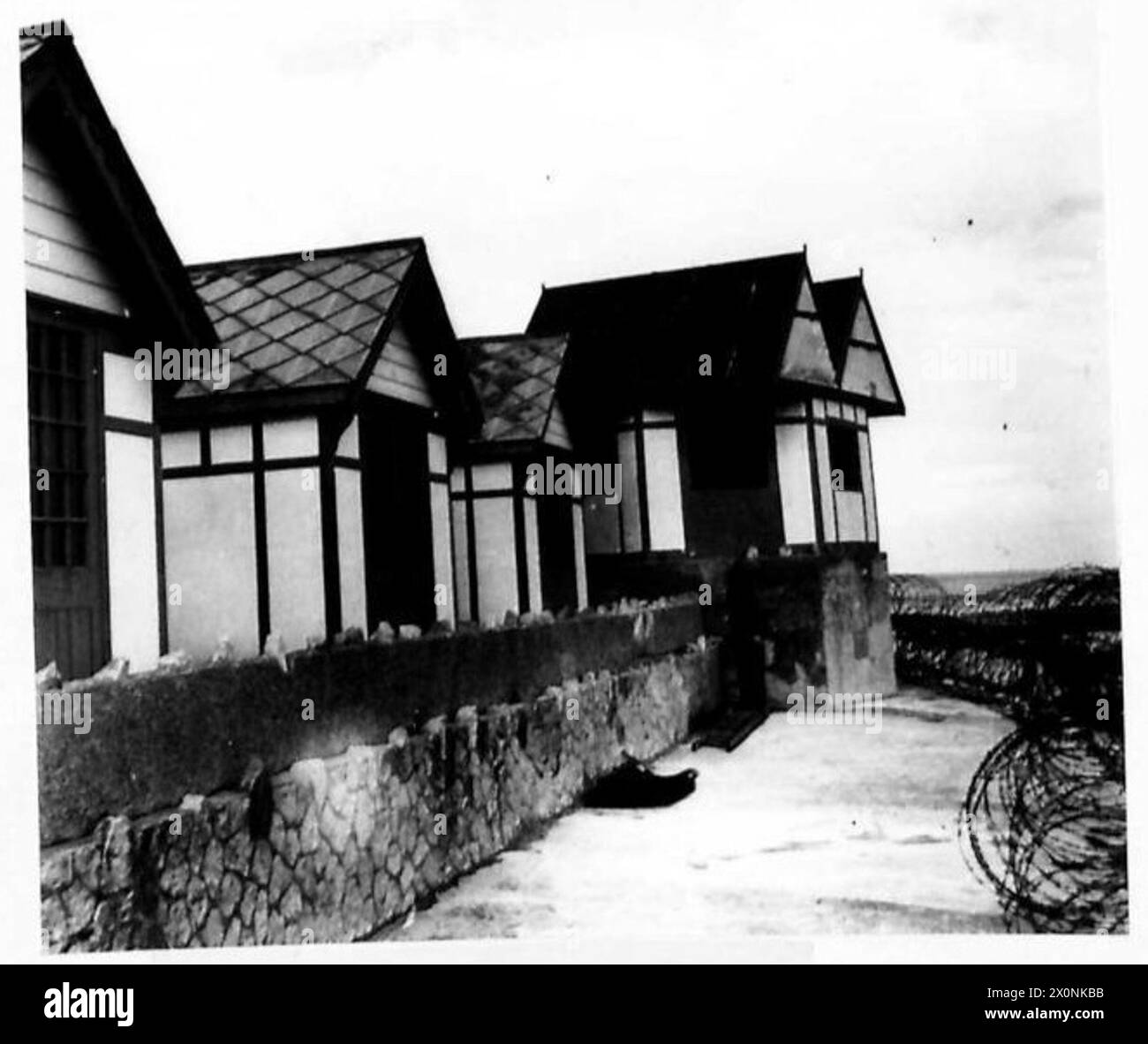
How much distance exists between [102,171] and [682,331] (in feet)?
18.6

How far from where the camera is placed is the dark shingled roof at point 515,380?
8.08 meters

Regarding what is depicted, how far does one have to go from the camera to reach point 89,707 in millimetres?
3516

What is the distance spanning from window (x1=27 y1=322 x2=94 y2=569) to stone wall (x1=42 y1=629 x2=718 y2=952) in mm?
1420

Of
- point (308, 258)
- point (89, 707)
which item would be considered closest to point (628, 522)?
point (308, 258)

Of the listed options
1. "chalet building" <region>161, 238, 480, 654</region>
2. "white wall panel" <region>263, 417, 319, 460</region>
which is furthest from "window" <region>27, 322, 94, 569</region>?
"white wall panel" <region>263, 417, 319, 460</region>

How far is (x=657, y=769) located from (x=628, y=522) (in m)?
3.32

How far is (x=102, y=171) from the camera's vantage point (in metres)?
4.71

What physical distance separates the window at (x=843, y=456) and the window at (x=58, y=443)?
6.73m

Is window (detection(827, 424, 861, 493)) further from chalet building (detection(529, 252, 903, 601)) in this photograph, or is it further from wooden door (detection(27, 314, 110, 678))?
wooden door (detection(27, 314, 110, 678))

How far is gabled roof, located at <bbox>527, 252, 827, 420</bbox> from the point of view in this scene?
9047 mm

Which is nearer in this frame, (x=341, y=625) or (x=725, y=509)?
(x=341, y=625)

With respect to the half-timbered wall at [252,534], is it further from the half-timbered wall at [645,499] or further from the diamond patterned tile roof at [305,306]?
the half-timbered wall at [645,499]
